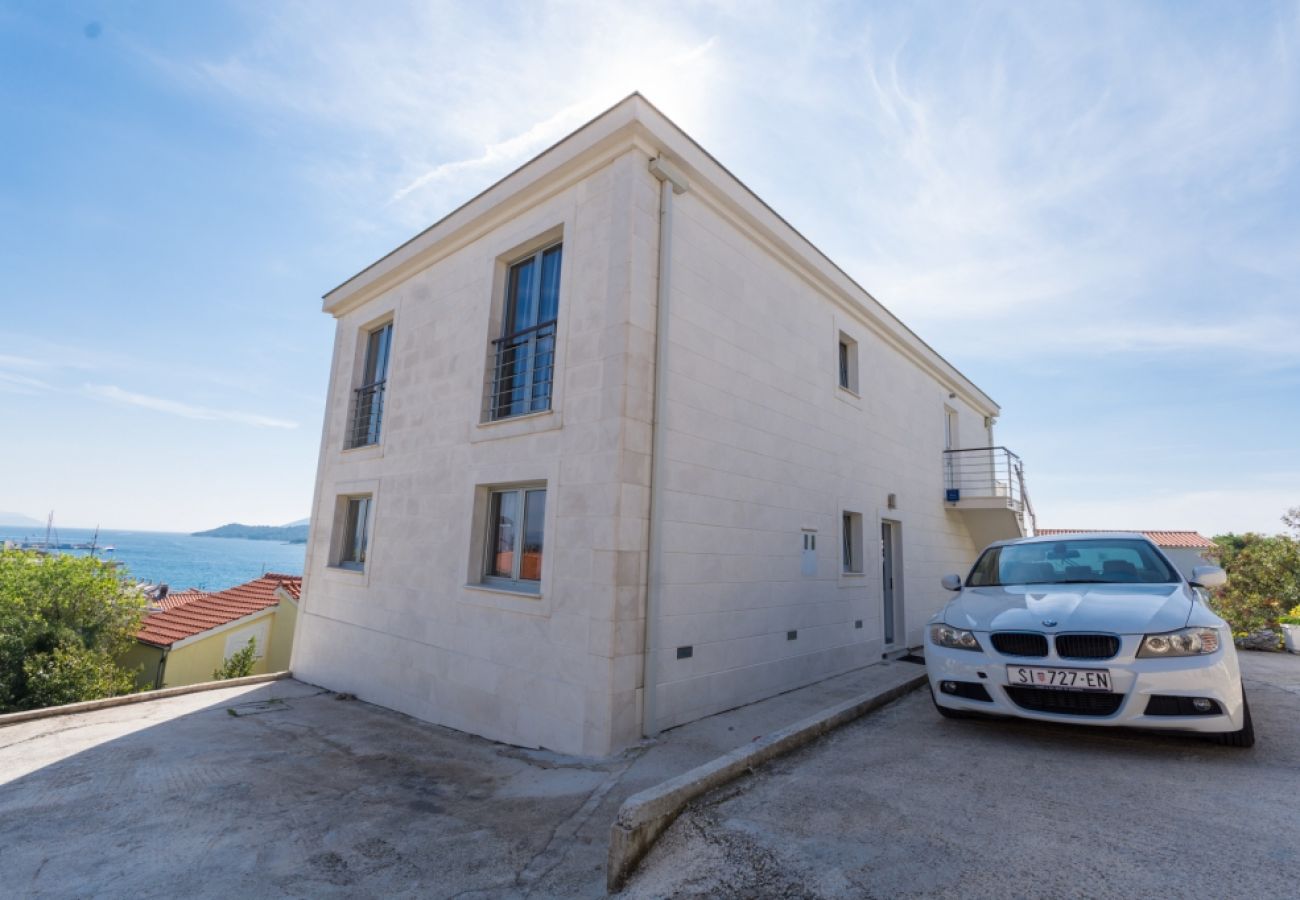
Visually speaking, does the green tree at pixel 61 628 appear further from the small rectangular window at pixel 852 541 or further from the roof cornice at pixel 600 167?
the small rectangular window at pixel 852 541

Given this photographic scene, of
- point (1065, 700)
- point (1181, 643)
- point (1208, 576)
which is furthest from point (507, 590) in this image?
point (1208, 576)

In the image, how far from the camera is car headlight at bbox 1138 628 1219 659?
3.45 metres

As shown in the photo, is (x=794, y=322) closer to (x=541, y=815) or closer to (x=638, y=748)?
(x=638, y=748)

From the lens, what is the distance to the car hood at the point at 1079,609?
361cm

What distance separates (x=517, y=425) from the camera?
6051 mm

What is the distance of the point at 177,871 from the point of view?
3273 millimetres

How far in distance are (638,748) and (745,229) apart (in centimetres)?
574

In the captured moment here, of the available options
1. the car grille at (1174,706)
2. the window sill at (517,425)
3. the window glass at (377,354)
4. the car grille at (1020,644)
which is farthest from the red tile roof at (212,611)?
the car grille at (1174,706)

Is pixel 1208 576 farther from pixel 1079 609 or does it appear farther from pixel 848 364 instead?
pixel 848 364

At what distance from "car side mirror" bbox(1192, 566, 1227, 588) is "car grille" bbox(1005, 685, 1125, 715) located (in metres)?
1.52

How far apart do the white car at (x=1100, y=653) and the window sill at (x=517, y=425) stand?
380 cm

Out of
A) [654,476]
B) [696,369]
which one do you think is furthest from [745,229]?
[654,476]

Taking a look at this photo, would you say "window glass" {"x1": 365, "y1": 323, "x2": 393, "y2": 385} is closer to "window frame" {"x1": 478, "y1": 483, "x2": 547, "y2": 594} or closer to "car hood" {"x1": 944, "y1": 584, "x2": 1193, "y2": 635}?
"window frame" {"x1": 478, "y1": 483, "x2": 547, "y2": 594}

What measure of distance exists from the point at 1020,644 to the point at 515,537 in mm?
4563
